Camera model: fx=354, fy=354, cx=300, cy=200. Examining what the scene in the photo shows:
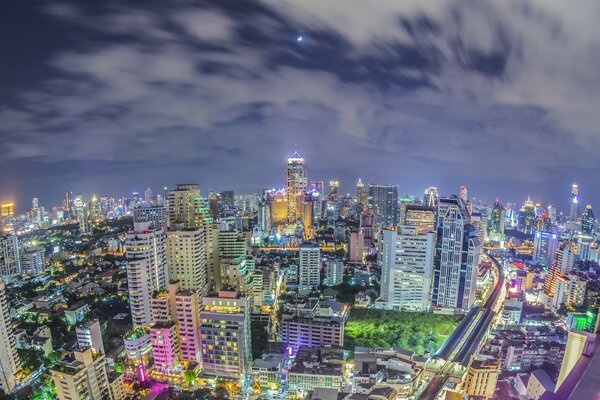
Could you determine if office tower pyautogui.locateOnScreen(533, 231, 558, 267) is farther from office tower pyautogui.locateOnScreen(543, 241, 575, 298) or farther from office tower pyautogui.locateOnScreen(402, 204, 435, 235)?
office tower pyautogui.locateOnScreen(402, 204, 435, 235)

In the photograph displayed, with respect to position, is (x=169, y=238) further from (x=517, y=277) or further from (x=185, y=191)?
(x=517, y=277)

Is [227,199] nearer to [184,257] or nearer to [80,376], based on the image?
[184,257]

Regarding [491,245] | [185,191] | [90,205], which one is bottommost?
[491,245]

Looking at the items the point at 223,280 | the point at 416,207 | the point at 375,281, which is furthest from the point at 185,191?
the point at 416,207

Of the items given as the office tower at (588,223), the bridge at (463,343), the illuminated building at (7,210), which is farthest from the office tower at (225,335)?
the office tower at (588,223)

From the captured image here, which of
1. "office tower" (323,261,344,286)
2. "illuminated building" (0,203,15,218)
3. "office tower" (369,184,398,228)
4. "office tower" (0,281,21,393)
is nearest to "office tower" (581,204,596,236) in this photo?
"office tower" (369,184,398,228)

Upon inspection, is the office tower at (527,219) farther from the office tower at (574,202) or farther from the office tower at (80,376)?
the office tower at (80,376)
